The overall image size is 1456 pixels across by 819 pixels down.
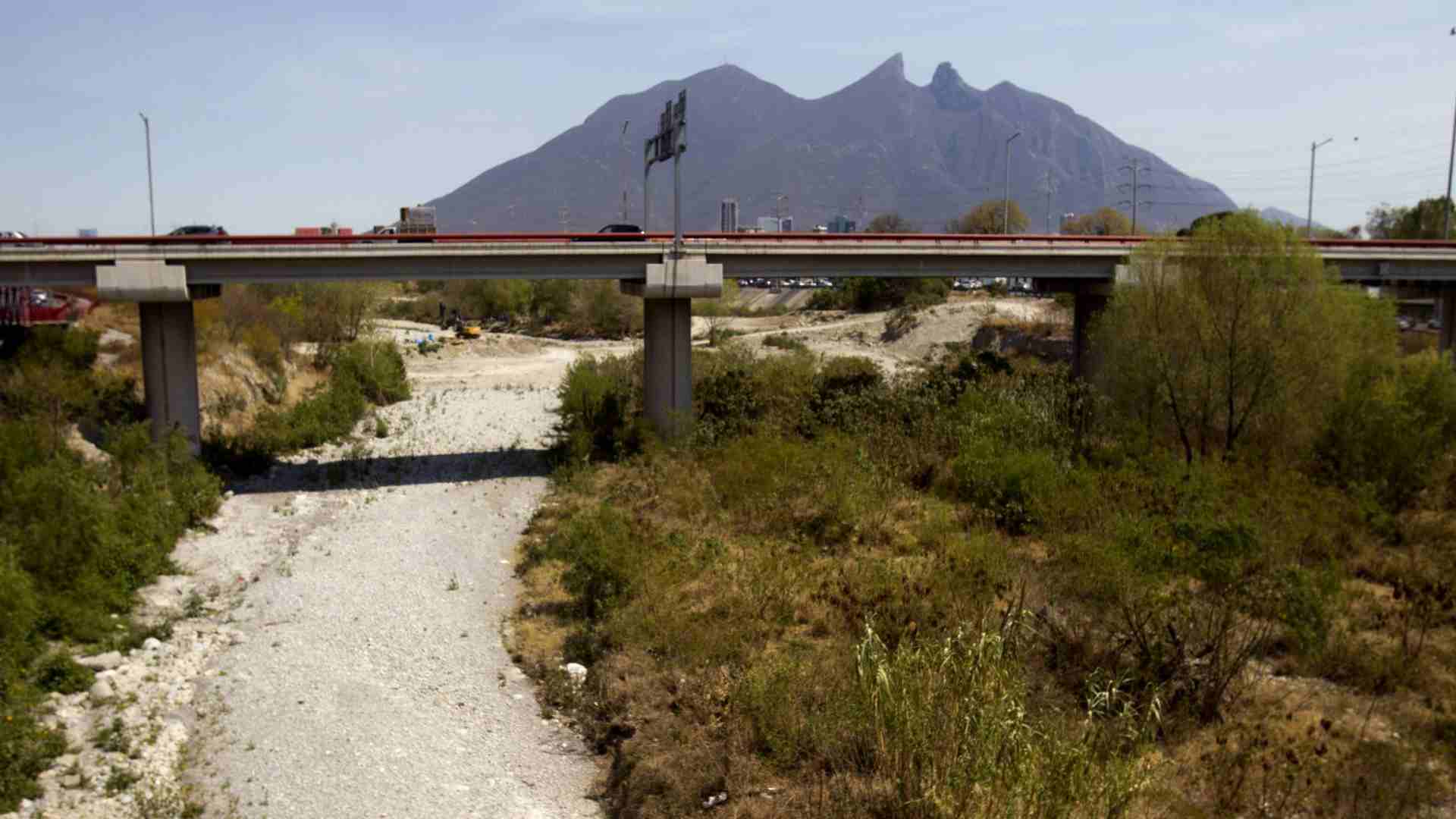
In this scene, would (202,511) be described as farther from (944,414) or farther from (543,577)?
(944,414)

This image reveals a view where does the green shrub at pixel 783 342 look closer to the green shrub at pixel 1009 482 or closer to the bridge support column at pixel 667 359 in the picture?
the bridge support column at pixel 667 359

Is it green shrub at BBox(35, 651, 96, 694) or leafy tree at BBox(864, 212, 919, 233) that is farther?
leafy tree at BBox(864, 212, 919, 233)

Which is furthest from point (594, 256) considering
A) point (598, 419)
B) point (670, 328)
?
point (598, 419)

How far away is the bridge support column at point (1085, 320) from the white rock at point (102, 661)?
34.0 meters

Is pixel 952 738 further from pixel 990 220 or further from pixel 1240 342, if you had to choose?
pixel 990 220

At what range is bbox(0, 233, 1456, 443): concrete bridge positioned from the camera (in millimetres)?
30266

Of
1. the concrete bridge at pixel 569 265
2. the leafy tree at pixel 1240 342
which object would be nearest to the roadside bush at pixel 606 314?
the concrete bridge at pixel 569 265

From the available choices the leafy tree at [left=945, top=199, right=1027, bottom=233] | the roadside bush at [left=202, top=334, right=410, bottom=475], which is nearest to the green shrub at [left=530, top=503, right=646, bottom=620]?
the roadside bush at [left=202, top=334, right=410, bottom=475]

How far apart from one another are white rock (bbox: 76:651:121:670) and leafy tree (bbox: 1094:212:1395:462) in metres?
23.5

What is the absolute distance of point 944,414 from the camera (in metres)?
32.1

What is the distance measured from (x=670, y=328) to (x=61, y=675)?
21.1 metres

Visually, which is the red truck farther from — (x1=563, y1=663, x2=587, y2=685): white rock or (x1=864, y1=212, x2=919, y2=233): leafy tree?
(x1=864, y1=212, x2=919, y2=233): leafy tree

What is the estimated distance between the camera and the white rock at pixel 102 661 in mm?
18188

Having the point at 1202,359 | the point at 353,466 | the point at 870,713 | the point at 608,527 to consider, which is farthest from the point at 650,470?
the point at 870,713
